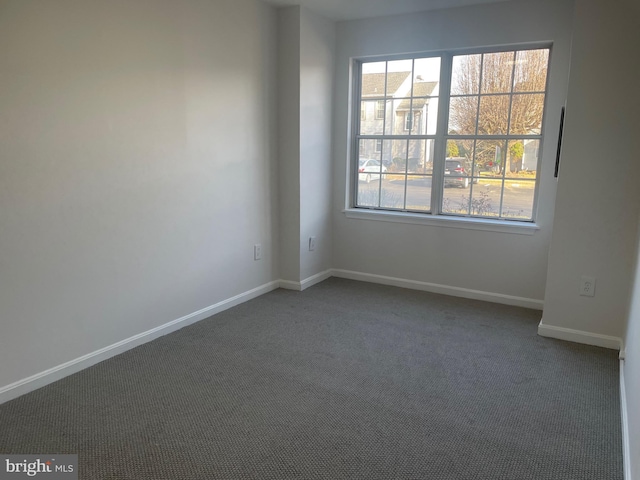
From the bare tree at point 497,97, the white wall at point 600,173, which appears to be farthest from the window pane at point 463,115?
the white wall at point 600,173

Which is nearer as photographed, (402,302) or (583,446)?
(583,446)

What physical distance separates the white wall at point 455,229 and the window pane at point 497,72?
0.46 ft

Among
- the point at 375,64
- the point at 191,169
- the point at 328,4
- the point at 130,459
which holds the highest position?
the point at 328,4

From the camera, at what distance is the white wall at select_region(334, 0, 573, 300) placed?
3625mm

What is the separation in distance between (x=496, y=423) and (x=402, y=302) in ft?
5.87

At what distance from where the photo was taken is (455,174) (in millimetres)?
4188

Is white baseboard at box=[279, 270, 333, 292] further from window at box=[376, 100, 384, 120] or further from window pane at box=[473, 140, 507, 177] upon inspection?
window pane at box=[473, 140, 507, 177]

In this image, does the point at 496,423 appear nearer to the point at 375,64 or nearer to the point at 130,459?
the point at 130,459

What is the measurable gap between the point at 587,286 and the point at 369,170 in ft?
7.15

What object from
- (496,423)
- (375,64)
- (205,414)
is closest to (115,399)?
(205,414)

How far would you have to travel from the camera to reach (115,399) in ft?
8.03

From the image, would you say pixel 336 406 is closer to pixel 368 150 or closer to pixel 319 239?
pixel 319 239

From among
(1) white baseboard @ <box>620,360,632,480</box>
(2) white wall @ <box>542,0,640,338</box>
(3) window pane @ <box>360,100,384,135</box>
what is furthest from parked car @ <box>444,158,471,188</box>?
(1) white baseboard @ <box>620,360,632,480</box>

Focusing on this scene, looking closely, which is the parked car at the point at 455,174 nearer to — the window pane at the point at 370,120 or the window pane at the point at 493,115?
the window pane at the point at 493,115
